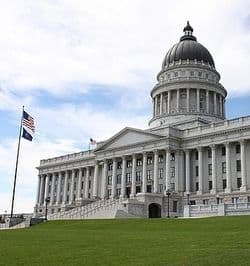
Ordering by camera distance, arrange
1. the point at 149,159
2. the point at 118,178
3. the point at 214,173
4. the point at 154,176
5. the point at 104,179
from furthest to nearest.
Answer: the point at 104,179
the point at 118,178
the point at 149,159
the point at 154,176
the point at 214,173

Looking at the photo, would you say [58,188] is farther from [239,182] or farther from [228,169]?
[239,182]

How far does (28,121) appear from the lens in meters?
64.9

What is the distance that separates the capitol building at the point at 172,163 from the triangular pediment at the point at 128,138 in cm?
23

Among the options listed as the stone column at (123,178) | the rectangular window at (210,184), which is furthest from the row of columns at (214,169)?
the stone column at (123,178)

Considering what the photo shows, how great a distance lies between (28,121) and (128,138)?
122ft

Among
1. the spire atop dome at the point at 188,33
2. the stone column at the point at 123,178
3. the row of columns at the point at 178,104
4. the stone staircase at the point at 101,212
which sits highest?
the spire atop dome at the point at 188,33

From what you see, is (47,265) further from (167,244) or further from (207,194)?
(207,194)

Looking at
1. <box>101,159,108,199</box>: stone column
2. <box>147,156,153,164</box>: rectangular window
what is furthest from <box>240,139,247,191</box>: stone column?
<box>101,159,108,199</box>: stone column

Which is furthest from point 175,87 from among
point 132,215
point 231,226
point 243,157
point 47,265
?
point 47,265

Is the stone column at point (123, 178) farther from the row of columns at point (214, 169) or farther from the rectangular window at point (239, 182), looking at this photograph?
the rectangular window at point (239, 182)

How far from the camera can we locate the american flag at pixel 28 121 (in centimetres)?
6443

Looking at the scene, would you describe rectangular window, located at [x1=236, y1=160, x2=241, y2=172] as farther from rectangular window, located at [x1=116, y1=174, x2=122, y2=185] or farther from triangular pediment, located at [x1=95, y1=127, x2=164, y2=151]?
rectangular window, located at [x1=116, y1=174, x2=122, y2=185]

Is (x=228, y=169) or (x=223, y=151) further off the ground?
(x=223, y=151)

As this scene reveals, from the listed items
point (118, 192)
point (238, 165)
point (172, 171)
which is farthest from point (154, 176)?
point (238, 165)
